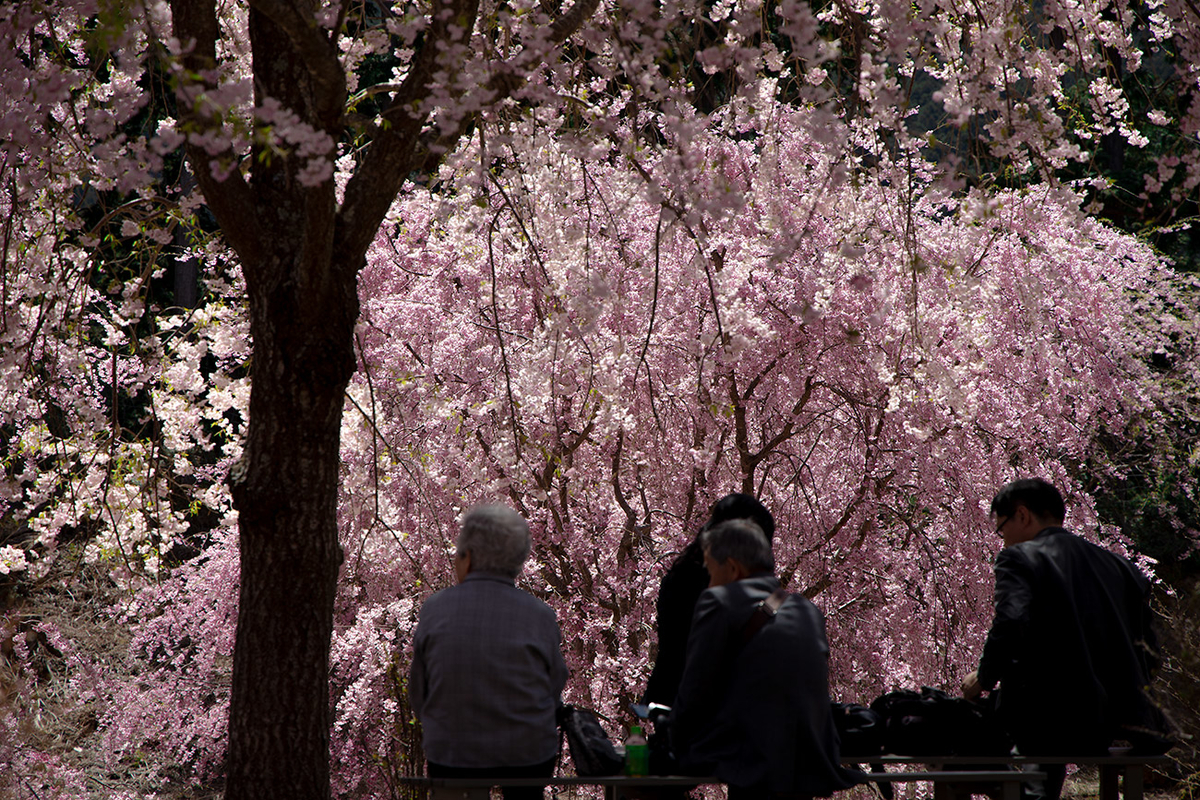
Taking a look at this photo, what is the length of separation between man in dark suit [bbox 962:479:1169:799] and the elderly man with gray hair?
1448 millimetres

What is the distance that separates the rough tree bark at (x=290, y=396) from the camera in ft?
10.6

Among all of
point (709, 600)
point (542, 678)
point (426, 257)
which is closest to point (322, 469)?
point (542, 678)

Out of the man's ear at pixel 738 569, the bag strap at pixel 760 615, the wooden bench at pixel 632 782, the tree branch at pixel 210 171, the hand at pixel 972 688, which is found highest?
the tree branch at pixel 210 171

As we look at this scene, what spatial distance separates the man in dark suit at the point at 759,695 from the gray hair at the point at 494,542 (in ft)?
1.78

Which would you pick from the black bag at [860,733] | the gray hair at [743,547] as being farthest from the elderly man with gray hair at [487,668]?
the black bag at [860,733]

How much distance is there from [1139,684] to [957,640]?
10.5 feet

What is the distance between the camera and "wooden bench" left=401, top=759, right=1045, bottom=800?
2861 millimetres

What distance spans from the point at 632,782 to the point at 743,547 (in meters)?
0.79

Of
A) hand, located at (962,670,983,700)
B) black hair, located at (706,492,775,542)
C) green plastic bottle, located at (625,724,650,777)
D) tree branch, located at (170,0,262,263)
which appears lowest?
green plastic bottle, located at (625,724,650,777)

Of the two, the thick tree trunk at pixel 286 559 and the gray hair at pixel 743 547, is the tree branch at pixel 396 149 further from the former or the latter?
the gray hair at pixel 743 547

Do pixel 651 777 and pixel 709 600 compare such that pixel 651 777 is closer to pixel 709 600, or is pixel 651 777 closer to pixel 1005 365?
pixel 709 600

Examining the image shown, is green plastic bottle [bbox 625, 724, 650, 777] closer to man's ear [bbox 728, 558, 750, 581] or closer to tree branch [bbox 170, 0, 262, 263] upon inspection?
man's ear [bbox 728, 558, 750, 581]

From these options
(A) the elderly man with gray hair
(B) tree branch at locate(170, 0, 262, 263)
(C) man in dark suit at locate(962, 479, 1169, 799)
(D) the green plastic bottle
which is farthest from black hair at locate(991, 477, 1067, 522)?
(B) tree branch at locate(170, 0, 262, 263)

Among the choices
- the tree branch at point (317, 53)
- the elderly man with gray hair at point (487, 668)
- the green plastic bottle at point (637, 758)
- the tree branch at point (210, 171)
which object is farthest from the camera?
the tree branch at point (210, 171)
